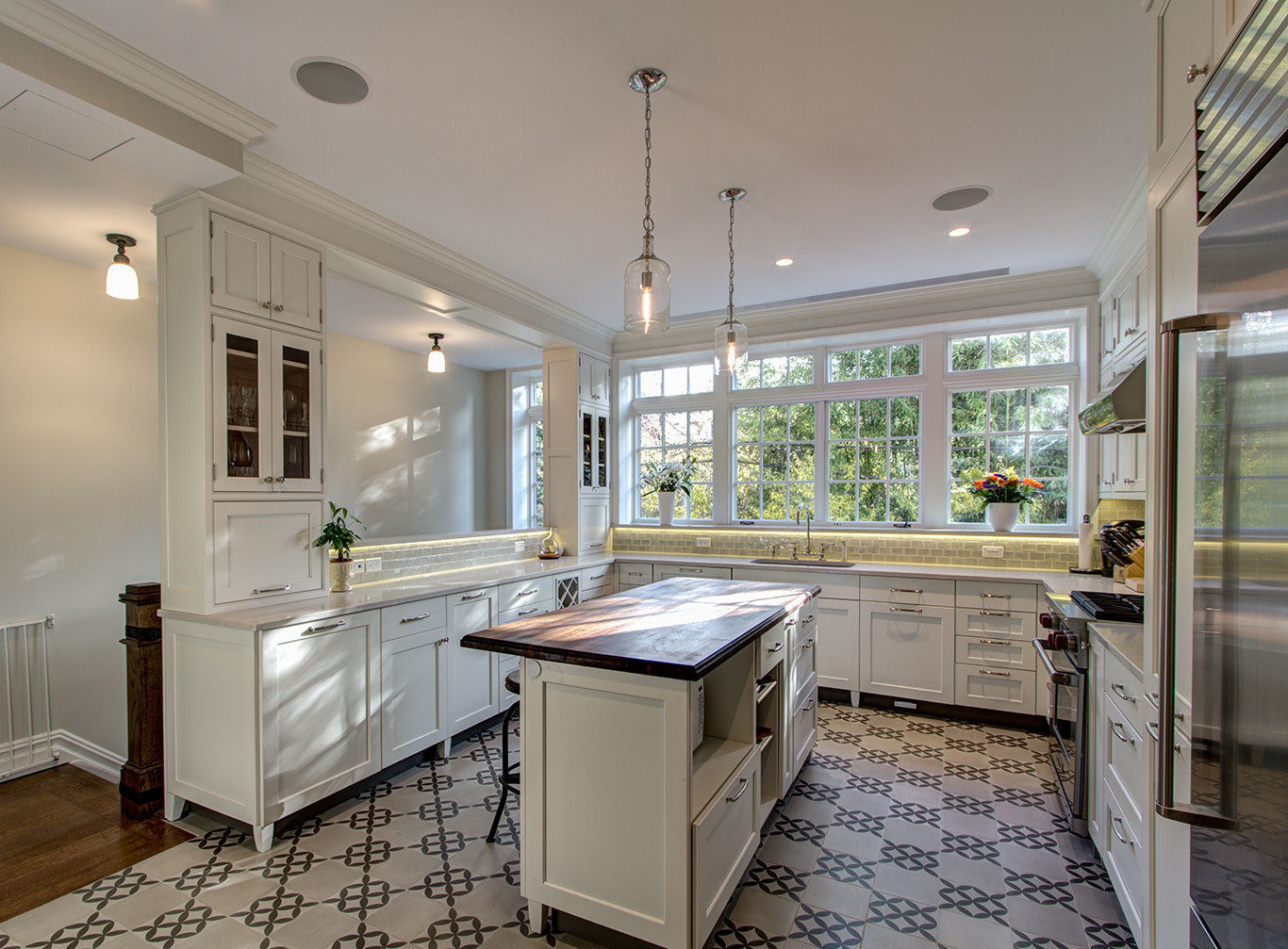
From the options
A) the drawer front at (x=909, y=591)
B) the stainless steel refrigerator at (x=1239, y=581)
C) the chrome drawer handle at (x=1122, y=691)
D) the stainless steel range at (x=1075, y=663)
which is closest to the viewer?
the stainless steel refrigerator at (x=1239, y=581)

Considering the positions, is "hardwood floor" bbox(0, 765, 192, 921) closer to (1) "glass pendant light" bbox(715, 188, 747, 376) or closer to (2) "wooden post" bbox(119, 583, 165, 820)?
(2) "wooden post" bbox(119, 583, 165, 820)

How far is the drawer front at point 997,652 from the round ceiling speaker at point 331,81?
422 cm

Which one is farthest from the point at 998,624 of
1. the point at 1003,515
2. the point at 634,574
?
the point at 634,574

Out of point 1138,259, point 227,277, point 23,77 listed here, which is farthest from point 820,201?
point 23,77

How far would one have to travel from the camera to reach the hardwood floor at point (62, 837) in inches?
88.3

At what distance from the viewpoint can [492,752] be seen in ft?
11.2

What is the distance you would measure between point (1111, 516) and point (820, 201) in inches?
107

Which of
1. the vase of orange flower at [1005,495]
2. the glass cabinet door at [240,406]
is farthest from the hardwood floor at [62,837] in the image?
the vase of orange flower at [1005,495]

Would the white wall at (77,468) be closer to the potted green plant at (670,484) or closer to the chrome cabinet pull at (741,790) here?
the chrome cabinet pull at (741,790)

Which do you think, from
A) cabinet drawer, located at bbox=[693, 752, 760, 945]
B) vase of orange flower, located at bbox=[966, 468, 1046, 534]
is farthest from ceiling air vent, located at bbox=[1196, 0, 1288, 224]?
vase of orange flower, located at bbox=[966, 468, 1046, 534]

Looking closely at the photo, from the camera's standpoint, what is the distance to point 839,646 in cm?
423

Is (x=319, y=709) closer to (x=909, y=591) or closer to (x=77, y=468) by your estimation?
(x=77, y=468)

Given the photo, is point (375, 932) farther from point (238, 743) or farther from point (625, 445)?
point (625, 445)

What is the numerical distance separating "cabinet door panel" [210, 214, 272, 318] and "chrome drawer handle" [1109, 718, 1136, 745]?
142 inches
